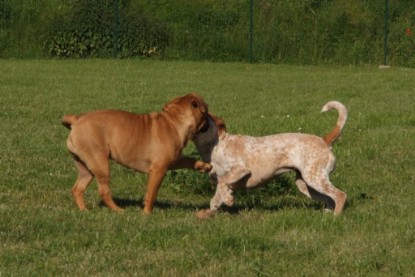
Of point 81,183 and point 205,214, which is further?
point 81,183

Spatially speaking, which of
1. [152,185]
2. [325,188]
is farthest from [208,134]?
[325,188]

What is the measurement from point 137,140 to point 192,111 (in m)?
0.58

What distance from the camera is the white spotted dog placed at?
316 inches

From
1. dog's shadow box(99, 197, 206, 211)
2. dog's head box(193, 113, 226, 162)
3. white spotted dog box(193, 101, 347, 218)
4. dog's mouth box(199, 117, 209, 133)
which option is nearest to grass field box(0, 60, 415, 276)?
dog's shadow box(99, 197, 206, 211)

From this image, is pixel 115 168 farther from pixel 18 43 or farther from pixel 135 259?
pixel 18 43

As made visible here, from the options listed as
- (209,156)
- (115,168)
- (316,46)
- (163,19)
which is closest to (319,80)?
(316,46)

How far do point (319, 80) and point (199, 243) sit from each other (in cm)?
1830

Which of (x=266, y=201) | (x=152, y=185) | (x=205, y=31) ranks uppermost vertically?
(x=152, y=185)

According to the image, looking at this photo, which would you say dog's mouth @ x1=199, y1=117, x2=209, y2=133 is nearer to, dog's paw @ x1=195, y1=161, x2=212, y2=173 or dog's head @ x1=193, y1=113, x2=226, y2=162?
dog's head @ x1=193, y1=113, x2=226, y2=162

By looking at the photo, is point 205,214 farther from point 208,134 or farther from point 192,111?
point 192,111

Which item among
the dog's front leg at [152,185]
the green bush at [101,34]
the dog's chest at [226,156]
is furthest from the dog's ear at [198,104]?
the green bush at [101,34]

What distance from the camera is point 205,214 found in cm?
791

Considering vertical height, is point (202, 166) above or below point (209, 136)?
below

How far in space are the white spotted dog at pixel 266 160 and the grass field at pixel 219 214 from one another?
24 centimetres
